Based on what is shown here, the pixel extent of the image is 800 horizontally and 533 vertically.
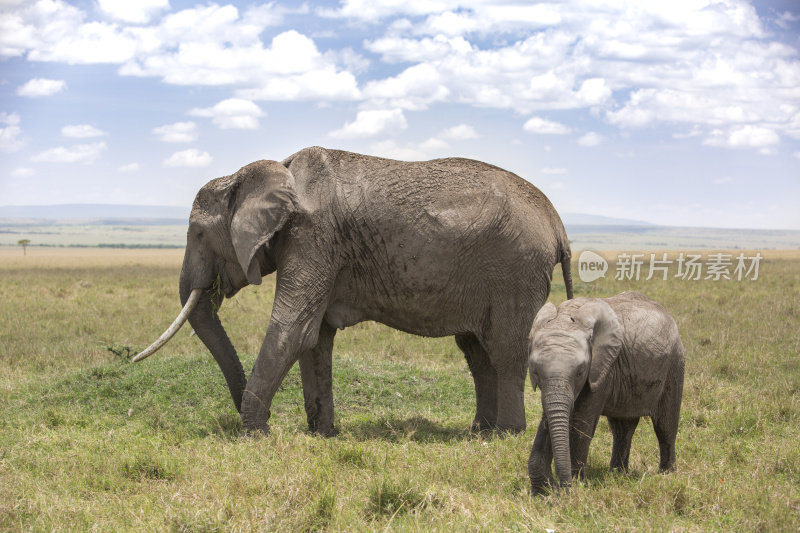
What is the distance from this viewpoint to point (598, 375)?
6.16m

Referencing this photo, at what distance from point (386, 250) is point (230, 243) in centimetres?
171

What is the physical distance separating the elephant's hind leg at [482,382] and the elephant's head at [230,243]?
2.51 metres

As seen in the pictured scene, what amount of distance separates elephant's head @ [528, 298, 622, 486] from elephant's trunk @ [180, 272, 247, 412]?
396cm

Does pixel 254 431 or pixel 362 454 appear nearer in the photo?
pixel 362 454

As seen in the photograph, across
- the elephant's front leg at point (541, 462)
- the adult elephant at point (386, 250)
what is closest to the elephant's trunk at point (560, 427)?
the elephant's front leg at point (541, 462)

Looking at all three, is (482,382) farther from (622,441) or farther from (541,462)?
(541,462)

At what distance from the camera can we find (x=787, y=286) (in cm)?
2664

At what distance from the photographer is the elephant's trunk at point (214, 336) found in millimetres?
8906

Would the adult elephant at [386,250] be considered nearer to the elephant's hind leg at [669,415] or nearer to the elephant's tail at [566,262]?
the elephant's tail at [566,262]

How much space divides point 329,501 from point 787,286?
24712 mm

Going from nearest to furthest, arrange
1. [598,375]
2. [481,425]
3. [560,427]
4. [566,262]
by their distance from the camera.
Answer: [560,427] < [598,375] < [566,262] < [481,425]

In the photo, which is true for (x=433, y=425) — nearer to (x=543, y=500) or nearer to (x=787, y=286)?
(x=543, y=500)

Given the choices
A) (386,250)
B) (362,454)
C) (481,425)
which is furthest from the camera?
(481,425)

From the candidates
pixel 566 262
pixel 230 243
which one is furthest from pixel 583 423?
pixel 230 243
